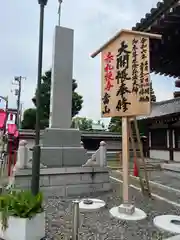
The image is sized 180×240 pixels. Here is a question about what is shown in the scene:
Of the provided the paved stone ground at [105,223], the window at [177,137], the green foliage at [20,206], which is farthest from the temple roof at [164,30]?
the window at [177,137]

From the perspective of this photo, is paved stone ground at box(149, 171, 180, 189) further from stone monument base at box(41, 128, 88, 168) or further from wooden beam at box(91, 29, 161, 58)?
wooden beam at box(91, 29, 161, 58)

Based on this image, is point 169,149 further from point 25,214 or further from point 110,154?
point 25,214

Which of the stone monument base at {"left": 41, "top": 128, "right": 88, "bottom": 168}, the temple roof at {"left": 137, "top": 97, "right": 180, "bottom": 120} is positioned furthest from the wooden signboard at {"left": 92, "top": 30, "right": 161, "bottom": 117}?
the temple roof at {"left": 137, "top": 97, "right": 180, "bottom": 120}

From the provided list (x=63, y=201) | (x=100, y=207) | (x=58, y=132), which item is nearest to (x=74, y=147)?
(x=58, y=132)

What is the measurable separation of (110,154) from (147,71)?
1752 centimetres

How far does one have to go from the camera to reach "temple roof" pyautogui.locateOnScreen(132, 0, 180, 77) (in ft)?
16.0

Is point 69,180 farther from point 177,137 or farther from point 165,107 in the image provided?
point 165,107

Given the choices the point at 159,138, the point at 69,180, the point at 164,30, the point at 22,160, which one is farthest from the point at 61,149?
the point at 159,138

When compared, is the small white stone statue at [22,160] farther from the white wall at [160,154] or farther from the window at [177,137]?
the white wall at [160,154]

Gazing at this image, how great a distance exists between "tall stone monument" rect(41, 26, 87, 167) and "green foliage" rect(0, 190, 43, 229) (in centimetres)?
362

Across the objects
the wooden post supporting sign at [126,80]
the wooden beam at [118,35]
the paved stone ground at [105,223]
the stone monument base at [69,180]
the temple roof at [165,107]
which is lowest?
the paved stone ground at [105,223]

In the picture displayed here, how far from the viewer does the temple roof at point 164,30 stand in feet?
16.0

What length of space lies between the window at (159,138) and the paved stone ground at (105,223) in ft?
46.3

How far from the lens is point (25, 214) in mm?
3664
